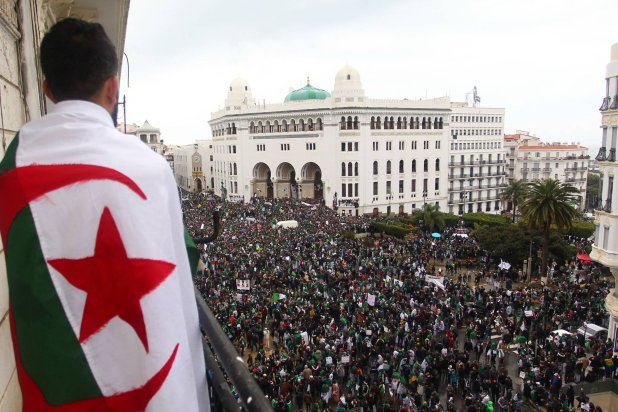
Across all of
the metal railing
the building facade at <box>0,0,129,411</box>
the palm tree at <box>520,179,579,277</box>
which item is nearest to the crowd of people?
the palm tree at <box>520,179,579,277</box>

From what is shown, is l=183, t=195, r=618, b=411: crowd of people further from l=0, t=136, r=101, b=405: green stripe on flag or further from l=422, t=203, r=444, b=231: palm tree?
l=422, t=203, r=444, b=231: palm tree

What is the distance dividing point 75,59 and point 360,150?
5402 centimetres

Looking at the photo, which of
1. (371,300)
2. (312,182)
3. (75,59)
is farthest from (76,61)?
(312,182)

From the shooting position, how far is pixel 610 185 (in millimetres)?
18812

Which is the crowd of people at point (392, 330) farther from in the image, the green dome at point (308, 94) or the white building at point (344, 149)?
the green dome at point (308, 94)

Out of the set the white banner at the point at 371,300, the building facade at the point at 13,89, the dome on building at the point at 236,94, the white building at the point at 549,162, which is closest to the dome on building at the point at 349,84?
the dome on building at the point at 236,94

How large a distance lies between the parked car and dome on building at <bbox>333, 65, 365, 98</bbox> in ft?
135

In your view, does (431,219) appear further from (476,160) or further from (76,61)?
(76,61)

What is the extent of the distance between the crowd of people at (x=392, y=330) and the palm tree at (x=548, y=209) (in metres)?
2.86

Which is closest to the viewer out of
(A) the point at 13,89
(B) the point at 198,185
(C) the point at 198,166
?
(A) the point at 13,89

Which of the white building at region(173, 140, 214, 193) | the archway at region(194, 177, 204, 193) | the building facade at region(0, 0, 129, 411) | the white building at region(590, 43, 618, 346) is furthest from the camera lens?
the archway at region(194, 177, 204, 193)

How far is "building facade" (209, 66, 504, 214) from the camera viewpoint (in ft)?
181

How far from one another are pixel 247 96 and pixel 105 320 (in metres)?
70.1

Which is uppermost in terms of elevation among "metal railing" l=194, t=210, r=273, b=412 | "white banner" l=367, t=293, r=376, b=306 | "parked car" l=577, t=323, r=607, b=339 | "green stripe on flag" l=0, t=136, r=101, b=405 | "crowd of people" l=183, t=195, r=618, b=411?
"green stripe on flag" l=0, t=136, r=101, b=405
